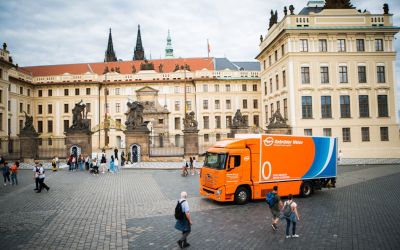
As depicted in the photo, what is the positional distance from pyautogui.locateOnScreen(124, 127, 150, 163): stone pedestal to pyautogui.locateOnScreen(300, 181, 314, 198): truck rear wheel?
19.2 metres

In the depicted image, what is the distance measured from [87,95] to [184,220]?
185 ft

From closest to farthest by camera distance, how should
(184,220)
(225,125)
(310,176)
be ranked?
(184,220) → (310,176) → (225,125)

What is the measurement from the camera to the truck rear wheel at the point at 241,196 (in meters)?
13.0

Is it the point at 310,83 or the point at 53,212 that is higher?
the point at 310,83

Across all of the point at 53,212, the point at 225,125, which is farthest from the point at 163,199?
the point at 225,125

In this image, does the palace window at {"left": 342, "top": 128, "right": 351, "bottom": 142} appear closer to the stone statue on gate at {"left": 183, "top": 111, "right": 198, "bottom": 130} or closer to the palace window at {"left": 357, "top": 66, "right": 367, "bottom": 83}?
the palace window at {"left": 357, "top": 66, "right": 367, "bottom": 83}

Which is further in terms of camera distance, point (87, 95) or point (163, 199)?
point (87, 95)

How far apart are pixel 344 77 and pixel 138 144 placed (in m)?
25.2

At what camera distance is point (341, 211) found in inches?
449

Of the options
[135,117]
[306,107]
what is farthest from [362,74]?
[135,117]

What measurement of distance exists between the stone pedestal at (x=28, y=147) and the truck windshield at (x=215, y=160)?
24.3m

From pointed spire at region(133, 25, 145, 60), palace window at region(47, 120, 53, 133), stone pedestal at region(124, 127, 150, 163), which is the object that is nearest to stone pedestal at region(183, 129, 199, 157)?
stone pedestal at region(124, 127, 150, 163)

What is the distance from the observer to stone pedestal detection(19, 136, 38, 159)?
99.9 feet

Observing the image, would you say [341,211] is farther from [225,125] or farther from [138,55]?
[138,55]
